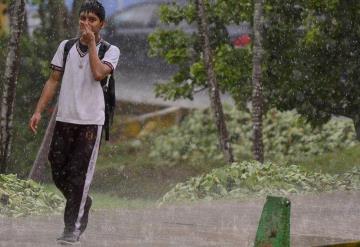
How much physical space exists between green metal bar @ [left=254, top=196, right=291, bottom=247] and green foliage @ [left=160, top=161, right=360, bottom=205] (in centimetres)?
610

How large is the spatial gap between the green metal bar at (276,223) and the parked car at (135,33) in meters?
17.6

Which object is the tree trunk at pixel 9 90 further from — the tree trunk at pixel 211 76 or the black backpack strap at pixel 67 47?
the black backpack strap at pixel 67 47

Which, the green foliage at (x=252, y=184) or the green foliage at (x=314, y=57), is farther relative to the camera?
the green foliage at (x=314, y=57)

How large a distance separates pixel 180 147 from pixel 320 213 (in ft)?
34.7

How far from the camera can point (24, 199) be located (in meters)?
12.3

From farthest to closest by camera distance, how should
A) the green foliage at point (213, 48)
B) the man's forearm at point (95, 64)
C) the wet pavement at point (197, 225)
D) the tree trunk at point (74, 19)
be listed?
1. the tree trunk at point (74, 19)
2. the green foliage at point (213, 48)
3. the wet pavement at point (197, 225)
4. the man's forearm at point (95, 64)

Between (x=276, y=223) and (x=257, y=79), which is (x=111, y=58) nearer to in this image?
(x=276, y=223)

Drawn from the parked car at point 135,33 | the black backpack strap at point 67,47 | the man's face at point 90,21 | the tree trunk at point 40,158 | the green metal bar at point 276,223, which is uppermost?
the man's face at point 90,21

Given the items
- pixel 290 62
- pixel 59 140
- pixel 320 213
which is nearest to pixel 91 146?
pixel 59 140

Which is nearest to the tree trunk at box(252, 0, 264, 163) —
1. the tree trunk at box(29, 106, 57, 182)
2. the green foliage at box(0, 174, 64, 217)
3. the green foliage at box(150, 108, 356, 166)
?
the tree trunk at box(29, 106, 57, 182)

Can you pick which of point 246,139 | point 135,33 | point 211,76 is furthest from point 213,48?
point 135,33

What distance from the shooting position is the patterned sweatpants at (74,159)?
829 centimetres

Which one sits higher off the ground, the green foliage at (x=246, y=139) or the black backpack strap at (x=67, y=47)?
the black backpack strap at (x=67, y=47)

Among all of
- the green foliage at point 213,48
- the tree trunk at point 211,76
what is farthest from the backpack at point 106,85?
the green foliage at point 213,48
